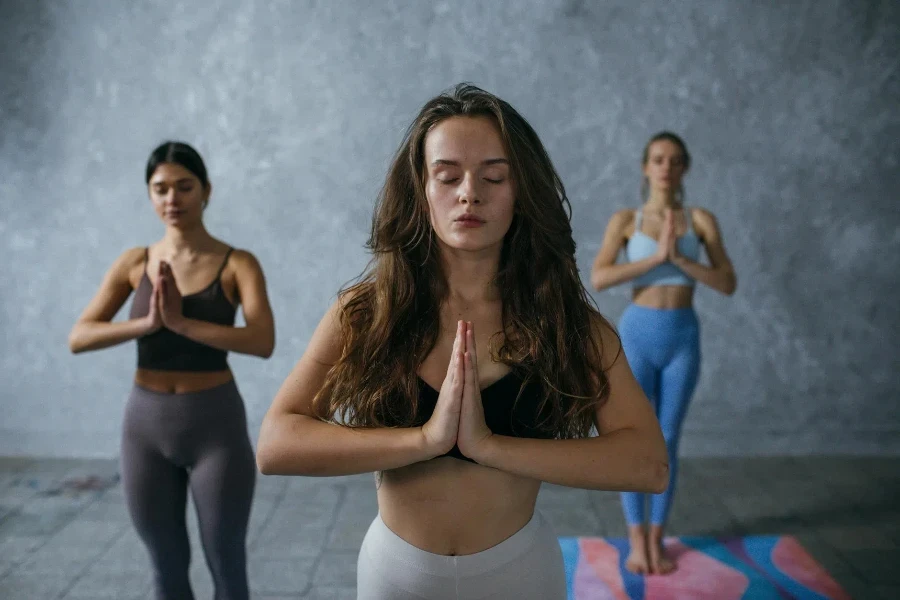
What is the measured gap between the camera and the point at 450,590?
57.4 inches

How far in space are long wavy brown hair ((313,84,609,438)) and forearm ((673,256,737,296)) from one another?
6.10 feet

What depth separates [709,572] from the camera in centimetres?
329

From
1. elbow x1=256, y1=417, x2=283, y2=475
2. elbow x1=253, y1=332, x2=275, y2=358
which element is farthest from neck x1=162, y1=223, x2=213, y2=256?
elbow x1=256, y1=417, x2=283, y2=475

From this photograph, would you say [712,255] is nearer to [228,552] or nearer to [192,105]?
[228,552]

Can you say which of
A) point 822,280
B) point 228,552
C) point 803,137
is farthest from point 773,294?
point 228,552

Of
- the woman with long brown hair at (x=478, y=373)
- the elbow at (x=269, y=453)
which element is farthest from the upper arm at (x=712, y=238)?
the elbow at (x=269, y=453)

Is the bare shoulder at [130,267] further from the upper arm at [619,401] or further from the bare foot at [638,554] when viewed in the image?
the bare foot at [638,554]

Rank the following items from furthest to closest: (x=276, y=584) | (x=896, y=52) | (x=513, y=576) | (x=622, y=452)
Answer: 1. (x=896, y=52)
2. (x=276, y=584)
3. (x=513, y=576)
4. (x=622, y=452)

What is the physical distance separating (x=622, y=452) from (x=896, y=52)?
167 inches

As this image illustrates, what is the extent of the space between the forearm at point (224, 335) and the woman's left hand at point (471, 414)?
1327 mm

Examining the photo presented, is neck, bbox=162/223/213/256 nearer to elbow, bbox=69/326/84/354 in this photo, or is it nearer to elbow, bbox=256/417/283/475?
elbow, bbox=69/326/84/354

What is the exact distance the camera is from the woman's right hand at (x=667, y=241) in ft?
10.5

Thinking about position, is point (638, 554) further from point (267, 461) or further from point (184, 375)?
point (267, 461)

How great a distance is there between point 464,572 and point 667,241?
2.08m
